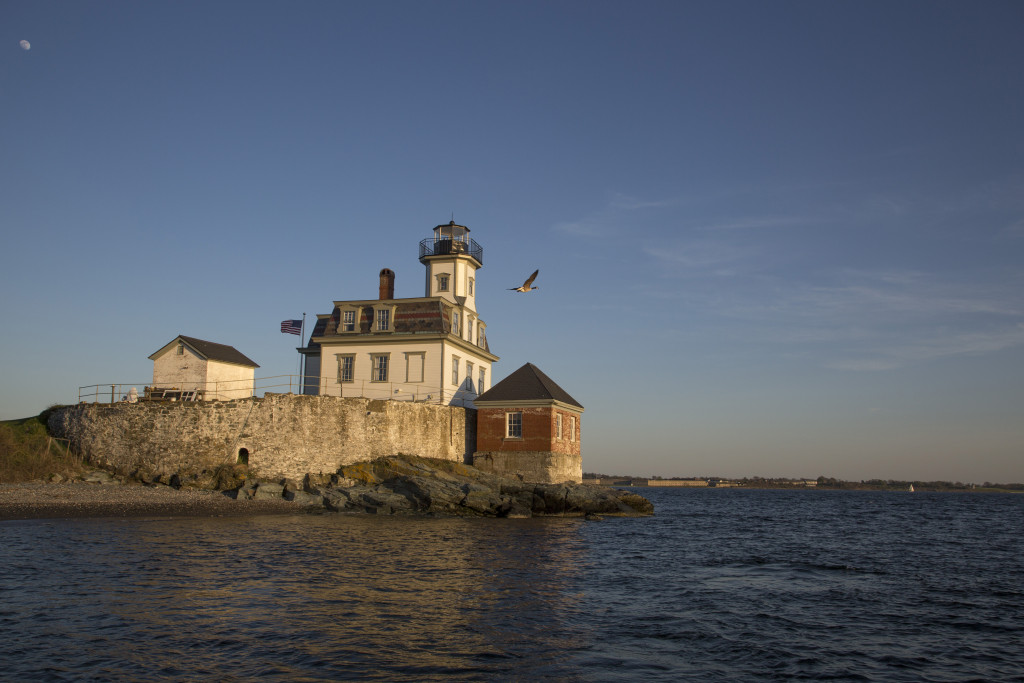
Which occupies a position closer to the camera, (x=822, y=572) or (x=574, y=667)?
(x=574, y=667)

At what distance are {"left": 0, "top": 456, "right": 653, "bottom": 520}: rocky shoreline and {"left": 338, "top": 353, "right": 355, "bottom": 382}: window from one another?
7.53 meters

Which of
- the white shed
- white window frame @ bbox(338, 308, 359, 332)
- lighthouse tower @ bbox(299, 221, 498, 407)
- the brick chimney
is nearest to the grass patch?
the white shed

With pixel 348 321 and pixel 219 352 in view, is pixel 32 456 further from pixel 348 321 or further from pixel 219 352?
pixel 348 321

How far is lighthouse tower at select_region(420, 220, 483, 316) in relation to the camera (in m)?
44.3

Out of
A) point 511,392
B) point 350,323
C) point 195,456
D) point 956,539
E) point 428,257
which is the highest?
point 428,257

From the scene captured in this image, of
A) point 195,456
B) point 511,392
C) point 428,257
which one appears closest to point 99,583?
point 195,456

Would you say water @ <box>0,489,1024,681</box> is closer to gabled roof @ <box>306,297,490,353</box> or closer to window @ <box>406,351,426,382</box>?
window @ <box>406,351,426,382</box>

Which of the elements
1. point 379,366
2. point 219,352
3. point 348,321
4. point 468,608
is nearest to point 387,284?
point 348,321

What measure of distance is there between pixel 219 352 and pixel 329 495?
10.2 meters

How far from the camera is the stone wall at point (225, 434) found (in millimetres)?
31328

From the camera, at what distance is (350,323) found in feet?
135

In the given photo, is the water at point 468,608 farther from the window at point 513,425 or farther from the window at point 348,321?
the window at point 348,321

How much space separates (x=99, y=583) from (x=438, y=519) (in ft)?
50.4

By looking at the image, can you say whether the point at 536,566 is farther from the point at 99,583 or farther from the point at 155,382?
the point at 155,382
